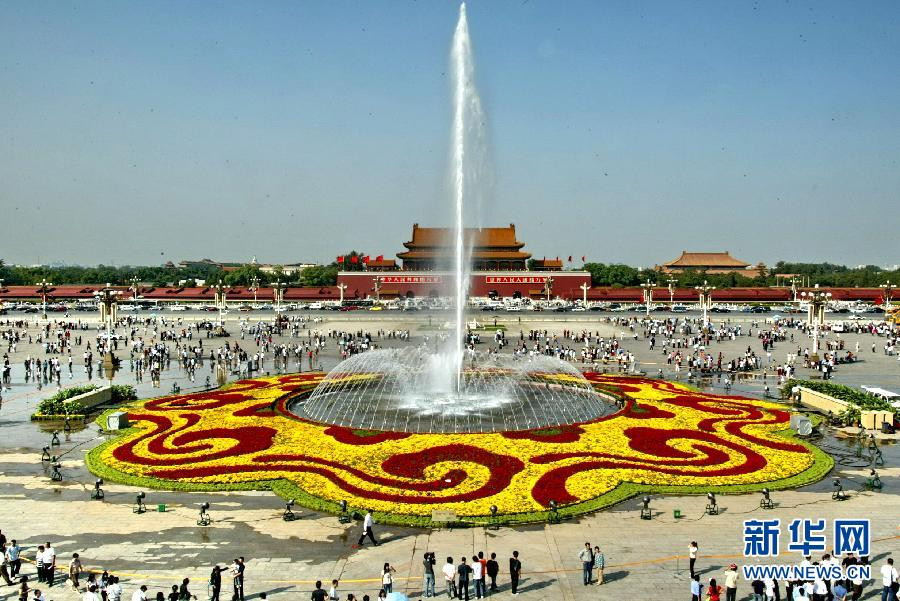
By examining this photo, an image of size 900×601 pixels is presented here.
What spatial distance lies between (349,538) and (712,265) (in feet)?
463

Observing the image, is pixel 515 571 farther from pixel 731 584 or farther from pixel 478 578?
pixel 731 584

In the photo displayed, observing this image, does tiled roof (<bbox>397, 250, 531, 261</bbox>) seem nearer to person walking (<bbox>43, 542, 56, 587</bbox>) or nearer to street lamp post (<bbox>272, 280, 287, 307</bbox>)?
street lamp post (<bbox>272, 280, 287, 307</bbox>)

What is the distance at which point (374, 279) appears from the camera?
97500 mm

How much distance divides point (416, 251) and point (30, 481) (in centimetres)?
8984

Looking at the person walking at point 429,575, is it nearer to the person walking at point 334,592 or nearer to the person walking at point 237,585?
the person walking at point 334,592

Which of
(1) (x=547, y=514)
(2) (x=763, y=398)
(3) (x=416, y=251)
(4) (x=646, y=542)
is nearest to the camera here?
(4) (x=646, y=542)

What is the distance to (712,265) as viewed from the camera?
141m

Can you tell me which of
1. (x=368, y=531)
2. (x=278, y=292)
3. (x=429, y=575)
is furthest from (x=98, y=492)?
(x=278, y=292)

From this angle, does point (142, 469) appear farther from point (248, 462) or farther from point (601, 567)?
point (601, 567)

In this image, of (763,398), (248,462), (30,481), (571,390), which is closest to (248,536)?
(248,462)

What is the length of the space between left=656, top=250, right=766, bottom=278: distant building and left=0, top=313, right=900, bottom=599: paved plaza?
128m

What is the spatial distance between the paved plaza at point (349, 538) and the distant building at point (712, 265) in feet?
419

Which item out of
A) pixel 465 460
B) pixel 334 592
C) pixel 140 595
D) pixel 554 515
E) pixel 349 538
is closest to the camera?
pixel 140 595

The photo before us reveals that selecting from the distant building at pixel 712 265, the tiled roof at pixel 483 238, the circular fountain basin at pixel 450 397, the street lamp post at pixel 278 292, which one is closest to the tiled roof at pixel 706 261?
the distant building at pixel 712 265
